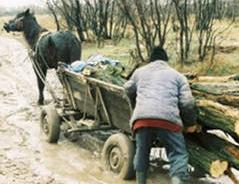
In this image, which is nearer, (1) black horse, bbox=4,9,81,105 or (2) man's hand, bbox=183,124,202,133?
(2) man's hand, bbox=183,124,202,133

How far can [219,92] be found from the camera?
6.60 m

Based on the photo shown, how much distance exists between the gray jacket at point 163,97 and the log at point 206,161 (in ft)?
1.16

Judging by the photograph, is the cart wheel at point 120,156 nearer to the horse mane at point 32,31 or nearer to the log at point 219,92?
the log at point 219,92

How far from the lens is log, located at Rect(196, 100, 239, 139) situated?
238 inches

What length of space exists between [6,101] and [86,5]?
1654cm

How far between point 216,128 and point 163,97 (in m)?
0.67

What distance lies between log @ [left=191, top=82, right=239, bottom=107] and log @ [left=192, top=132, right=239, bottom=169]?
1.38 feet

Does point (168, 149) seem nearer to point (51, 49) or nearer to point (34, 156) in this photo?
point (34, 156)

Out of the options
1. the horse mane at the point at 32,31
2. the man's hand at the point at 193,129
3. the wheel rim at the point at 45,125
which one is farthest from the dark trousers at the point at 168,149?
the horse mane at the point at 32,31

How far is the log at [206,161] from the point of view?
20.4 feet

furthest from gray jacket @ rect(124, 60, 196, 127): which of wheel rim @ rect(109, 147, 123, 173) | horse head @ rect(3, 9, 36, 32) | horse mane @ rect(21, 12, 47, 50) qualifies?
horse head @ rect(3, 9, 36, 32)

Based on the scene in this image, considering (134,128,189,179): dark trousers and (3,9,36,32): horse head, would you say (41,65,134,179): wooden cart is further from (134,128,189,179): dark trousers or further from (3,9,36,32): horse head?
(3,9,36,32): horse head

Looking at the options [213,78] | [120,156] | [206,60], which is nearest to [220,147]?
[213,78]

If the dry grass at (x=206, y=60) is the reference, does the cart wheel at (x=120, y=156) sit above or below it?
above
